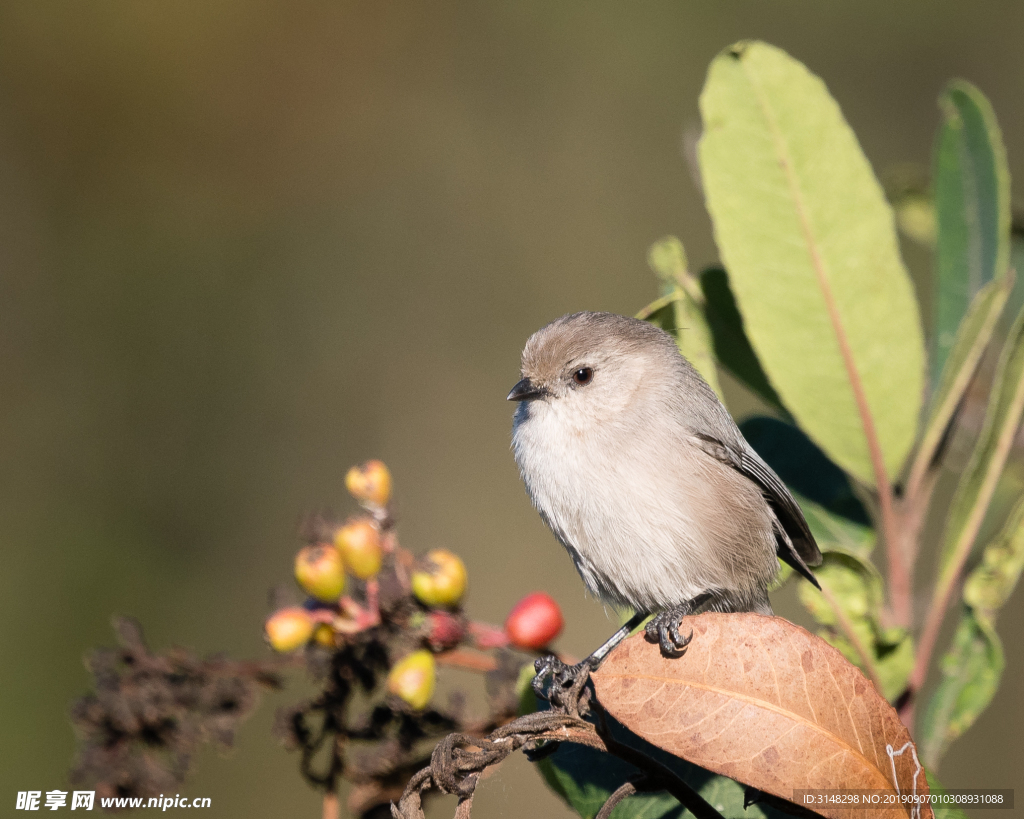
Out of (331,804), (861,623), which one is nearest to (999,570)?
(861,623)

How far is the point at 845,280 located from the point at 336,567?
1207mm

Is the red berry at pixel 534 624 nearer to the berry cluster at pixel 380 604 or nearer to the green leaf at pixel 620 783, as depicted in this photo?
the berry cluster at pixel 380 604

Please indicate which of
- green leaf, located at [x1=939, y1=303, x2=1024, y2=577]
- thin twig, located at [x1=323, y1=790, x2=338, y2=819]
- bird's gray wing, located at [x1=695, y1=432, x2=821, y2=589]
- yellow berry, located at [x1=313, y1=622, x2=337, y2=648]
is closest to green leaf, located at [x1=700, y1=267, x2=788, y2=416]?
bird's gray wing, located at [x1=695, y1=432, x2=821, y2=589]

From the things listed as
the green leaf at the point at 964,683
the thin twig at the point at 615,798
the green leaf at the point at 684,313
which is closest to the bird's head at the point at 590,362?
the green leaf at the point at 684,313

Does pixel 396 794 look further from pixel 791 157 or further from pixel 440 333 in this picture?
pixel 440 333

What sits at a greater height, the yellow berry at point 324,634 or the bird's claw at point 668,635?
the yellow berry at point 324,634

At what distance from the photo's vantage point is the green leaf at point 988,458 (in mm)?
1671

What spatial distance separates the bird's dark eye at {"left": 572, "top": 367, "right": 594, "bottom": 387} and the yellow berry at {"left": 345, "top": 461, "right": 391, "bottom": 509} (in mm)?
603

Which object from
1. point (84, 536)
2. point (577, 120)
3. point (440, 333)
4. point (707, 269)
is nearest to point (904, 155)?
point (577, 120)

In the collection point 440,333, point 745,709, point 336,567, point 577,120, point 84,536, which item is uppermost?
point 577,120

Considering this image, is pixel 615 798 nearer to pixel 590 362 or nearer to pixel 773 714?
pixel 773 714

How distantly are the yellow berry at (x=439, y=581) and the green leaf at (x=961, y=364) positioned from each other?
104 cm

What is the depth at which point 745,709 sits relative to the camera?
1.26 m

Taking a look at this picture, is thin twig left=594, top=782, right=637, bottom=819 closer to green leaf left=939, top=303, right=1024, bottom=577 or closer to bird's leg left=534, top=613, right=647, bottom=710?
bird's leg left=534, top=613, right=647, bottom=710
